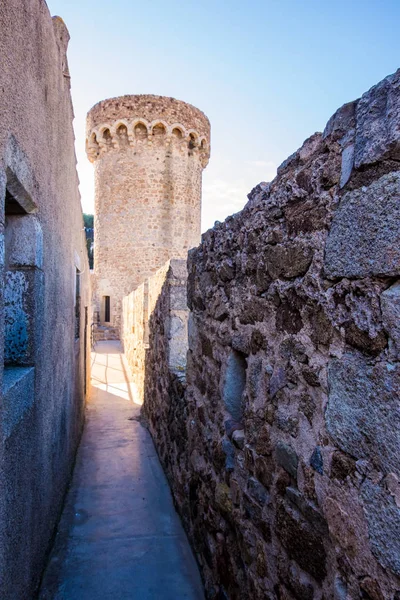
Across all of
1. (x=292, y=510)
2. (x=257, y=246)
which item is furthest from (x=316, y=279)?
(x=292, y=510)

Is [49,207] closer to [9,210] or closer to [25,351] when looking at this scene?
[9,210]

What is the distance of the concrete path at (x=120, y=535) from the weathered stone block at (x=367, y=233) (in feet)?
7.47

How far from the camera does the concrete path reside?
2.62 metres

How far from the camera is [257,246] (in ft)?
6.55

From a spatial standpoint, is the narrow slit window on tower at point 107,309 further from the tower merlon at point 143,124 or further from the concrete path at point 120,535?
the concrete path at point 120,535

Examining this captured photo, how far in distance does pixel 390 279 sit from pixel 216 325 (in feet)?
5.26

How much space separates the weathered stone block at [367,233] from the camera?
1106mm

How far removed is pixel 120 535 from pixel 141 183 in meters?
16.4

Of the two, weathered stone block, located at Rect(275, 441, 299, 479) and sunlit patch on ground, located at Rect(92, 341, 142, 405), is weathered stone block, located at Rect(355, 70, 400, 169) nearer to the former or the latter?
weathered stone block, located at Rect(275, 441, 299, 479)

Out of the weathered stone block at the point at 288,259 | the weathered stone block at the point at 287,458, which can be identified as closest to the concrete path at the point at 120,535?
the weathered stone block at the point at 287,458

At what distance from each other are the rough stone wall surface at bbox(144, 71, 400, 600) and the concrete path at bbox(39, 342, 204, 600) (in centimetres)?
38

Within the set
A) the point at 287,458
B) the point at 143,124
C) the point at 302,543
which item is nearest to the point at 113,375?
the point at 287,458

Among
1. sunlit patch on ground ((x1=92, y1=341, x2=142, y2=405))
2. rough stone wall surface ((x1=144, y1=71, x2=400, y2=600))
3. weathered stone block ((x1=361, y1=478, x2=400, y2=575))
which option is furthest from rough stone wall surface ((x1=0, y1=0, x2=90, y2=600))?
sunlit patch on ground ((x1=92, y1=341, x2=142, y2=405))

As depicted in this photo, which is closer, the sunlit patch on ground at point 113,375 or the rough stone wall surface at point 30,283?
the rough stone wall surface at point 30,283
